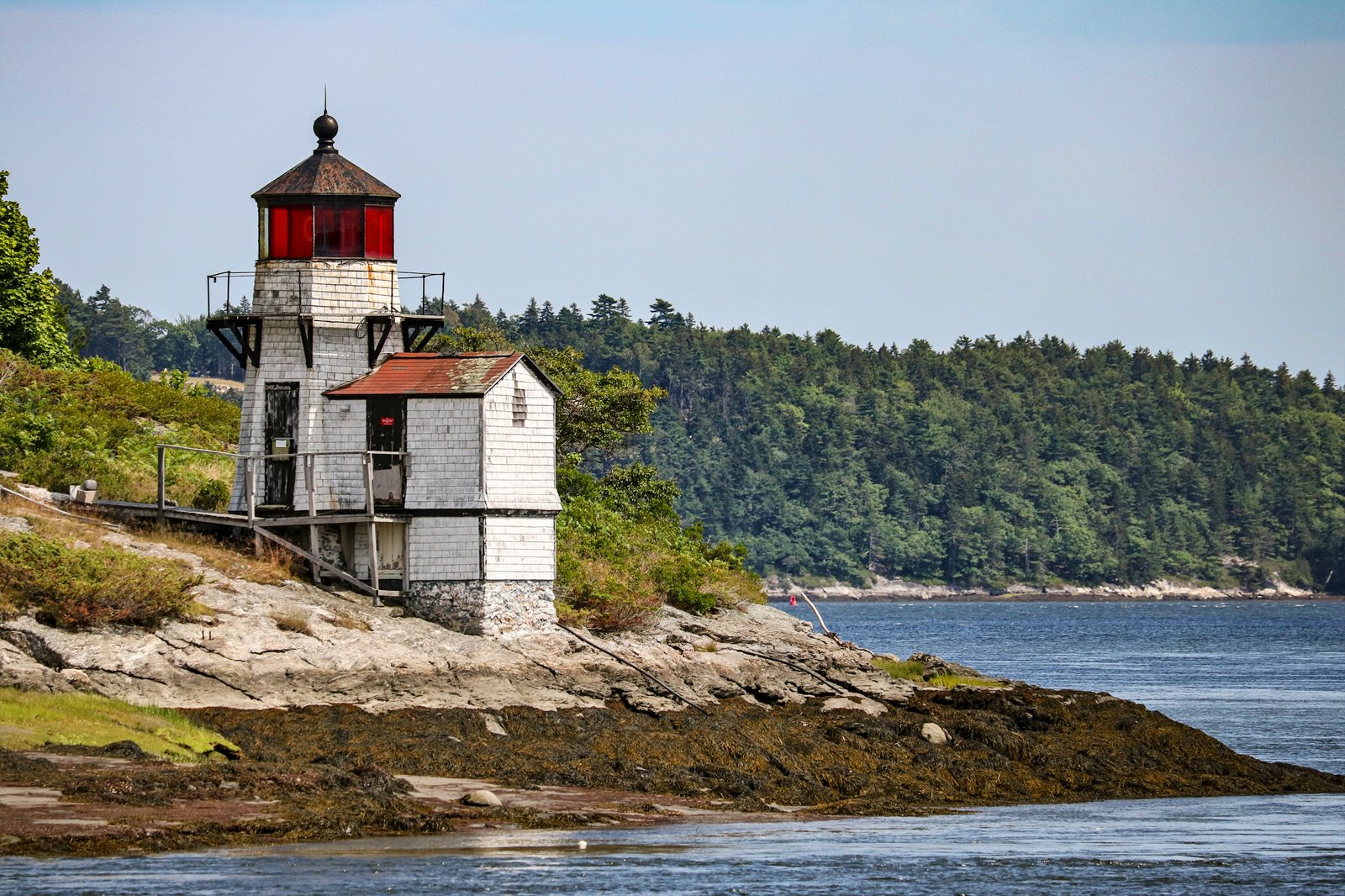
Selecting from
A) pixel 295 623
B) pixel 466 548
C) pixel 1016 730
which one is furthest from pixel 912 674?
pixel 295 623

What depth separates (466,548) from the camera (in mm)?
36781

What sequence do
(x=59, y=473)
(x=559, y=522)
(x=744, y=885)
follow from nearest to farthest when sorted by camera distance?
1. (x=744, y=885)
2. (x=59, y=473)
3. (x=559, y=522)

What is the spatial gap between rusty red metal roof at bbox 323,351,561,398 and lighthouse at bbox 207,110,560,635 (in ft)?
0.14

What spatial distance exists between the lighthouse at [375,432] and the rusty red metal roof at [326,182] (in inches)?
1.5

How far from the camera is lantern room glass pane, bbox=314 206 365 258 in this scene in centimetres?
3781

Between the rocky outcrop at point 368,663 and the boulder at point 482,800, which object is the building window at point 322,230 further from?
the boulder at point 482,800

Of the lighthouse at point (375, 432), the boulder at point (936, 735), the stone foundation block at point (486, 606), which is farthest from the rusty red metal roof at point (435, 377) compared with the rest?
the boulder at point (936, 735)

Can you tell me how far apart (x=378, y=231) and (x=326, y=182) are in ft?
4.57

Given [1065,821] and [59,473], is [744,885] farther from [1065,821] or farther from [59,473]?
[59,473]

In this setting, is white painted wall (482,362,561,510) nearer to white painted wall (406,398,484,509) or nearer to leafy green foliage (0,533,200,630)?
white painted wall (406,398,484,509)

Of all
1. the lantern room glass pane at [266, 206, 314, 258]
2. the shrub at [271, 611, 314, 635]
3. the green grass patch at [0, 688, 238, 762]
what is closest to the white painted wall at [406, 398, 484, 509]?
the shrub at [271, 611, 314, 635]

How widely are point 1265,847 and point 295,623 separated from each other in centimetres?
1670

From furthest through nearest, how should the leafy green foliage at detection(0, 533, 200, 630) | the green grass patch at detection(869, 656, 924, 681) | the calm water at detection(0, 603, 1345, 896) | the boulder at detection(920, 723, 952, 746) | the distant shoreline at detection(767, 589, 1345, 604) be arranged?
the distant shoreline at detection(767, 589, 1345, 604), the green grass patch at detection(869, 656, 924, 681), the boulder at detection(920, 723, 952, 746), the leafy green foliage at detection(0, 533, 200, 630), the calm water at detection(0, 603, 1345, 896)

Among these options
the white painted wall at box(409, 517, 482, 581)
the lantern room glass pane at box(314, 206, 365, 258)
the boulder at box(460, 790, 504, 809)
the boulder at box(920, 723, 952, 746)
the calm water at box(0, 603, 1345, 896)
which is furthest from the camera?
the lantern room glass pane at box(314, 206, 365, 258)
